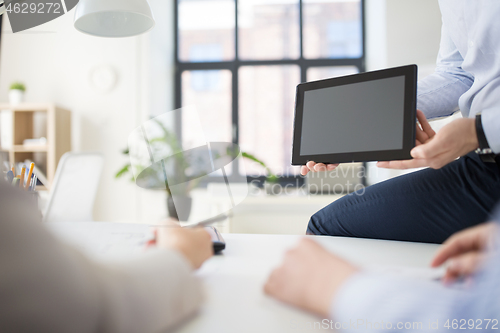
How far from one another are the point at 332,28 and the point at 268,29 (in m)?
0.54

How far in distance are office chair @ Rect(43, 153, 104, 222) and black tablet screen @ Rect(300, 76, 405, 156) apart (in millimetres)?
441

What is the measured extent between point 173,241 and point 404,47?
8.04 ft

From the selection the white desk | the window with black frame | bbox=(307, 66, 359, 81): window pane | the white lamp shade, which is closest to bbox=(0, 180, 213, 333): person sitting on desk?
the white desk

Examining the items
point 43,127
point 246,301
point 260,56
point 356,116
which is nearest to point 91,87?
point 43,127

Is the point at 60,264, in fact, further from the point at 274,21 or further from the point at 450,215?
the point at 274,21

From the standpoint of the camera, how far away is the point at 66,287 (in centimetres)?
15

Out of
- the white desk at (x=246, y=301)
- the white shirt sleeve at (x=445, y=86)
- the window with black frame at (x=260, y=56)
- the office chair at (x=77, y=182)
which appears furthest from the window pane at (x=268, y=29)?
the white desk at (x=246, y=301)

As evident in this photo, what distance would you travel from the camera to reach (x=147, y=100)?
247 cm

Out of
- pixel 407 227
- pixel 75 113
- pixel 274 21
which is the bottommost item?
pixel 407 227

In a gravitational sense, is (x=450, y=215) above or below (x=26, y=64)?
below

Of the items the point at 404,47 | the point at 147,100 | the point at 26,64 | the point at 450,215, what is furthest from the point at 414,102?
the point at 26,64

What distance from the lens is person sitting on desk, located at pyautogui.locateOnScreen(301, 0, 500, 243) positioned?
1.36ft

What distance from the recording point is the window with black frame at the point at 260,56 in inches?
110

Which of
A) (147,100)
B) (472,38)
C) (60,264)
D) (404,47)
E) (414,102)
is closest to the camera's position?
(60,264)
